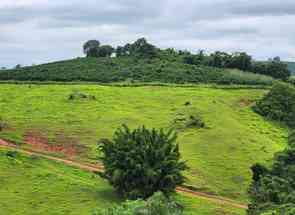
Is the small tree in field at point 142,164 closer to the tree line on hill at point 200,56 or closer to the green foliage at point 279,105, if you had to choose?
the green foliage at point 279,105

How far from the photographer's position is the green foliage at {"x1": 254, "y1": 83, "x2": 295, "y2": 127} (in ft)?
269

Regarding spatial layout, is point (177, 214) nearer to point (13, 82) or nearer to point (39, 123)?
point (39, 123)

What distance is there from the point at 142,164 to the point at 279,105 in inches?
1574

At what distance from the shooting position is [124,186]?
47.4m

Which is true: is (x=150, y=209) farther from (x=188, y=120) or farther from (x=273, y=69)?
(x=273, y=69)

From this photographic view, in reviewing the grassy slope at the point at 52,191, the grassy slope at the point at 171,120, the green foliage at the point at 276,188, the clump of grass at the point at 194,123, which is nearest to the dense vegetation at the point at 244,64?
the grassy slope at the point at 171,120

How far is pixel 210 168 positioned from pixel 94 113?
18555 mm

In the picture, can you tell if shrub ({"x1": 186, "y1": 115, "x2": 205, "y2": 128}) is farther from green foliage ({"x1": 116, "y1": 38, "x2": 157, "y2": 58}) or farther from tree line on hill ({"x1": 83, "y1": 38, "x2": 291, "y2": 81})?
green foliage ({"x1": 116, "y1": 38, "x2": 157, "y2": 58})

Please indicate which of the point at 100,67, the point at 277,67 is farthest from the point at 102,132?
the point at 277,67

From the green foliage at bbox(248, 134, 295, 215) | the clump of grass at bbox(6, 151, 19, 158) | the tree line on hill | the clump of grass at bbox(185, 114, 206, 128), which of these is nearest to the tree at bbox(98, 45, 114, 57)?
the tree line on hill

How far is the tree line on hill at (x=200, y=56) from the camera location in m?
111

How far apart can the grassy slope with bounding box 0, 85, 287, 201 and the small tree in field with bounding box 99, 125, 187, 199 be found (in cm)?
702

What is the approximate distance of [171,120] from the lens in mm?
71125

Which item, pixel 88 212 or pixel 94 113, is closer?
pixel 88 212
